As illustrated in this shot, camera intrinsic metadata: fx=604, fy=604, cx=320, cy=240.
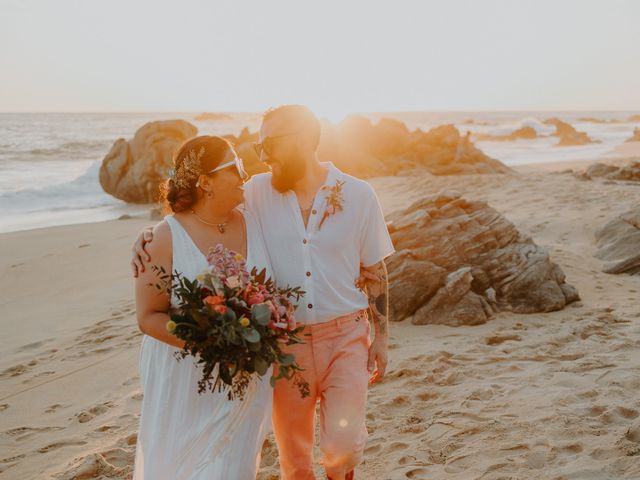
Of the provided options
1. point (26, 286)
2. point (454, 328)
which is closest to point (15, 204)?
point (26, 286)

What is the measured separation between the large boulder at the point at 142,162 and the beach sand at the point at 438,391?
1189cm

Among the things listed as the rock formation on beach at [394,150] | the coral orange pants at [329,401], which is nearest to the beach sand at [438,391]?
the coral orange pants at [329,401]

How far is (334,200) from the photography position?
11.5ft

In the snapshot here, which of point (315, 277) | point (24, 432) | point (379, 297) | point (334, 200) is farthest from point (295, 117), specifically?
point (24, 432)

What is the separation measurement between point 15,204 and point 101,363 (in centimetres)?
1647

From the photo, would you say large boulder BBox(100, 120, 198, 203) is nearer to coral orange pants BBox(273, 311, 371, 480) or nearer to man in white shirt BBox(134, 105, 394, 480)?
man in white shirt BBox(134, 105, 394, 480)

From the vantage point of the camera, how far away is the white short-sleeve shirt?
135 inches

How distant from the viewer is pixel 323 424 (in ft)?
11.3

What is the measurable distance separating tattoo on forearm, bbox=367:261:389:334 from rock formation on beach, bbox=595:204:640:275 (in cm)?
625

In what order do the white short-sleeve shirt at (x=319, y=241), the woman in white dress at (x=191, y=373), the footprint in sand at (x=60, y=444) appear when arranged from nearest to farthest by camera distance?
the woman in white dress at (x=191, y=373), the white short-sleeve shirt at (x=319, y=241), the footprint in sand at (x=60, y=444)

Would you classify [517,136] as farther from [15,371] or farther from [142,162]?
[15,371]

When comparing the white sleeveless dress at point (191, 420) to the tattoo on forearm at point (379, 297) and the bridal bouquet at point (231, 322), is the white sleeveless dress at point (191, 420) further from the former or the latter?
the tattoo on forearm at point (379, 297)

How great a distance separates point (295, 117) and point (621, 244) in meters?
7.88

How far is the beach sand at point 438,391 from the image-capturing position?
14.0 ft
